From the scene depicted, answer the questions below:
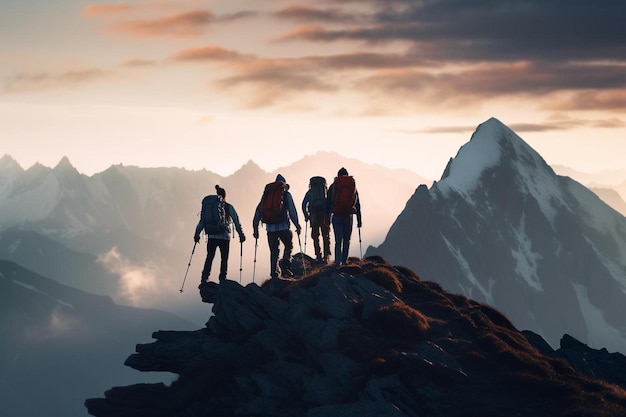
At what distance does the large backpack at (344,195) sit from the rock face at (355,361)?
2.81 meters

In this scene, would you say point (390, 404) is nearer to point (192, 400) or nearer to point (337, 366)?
point (337, 366)

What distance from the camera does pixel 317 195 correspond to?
50.0 meters

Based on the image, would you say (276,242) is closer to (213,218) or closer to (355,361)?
(213,218)

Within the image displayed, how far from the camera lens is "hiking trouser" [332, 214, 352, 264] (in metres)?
47.6

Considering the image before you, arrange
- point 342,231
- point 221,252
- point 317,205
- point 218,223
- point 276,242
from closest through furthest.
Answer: point 218,223 → point 221,252 → point 342,231 → point 276,242 → point 317,205

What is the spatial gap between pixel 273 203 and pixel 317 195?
3.72 m

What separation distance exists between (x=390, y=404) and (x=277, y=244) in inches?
604

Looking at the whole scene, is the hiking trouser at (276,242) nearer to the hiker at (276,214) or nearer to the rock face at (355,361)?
the hiker at (276,214)

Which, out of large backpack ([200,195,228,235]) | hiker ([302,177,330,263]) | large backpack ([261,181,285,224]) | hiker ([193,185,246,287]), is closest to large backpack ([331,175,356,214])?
hiker ([302,177,330,263])

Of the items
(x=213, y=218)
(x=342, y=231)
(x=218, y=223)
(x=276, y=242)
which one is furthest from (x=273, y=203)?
(x=342, y=231)

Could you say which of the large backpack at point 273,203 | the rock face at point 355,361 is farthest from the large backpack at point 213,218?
the rock face at point 355,361

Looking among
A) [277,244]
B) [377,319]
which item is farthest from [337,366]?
[277,244]

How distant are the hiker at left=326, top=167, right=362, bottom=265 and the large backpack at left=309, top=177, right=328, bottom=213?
5.68 feet

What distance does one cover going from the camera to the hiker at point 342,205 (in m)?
46.9
